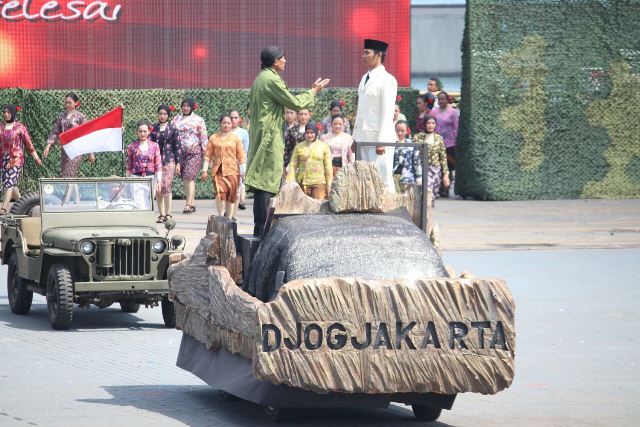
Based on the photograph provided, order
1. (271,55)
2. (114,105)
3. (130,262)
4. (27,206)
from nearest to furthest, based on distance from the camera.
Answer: (271,55)
(130,262)
(27,206)
(114,105)

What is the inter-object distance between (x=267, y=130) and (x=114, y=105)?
14328mm

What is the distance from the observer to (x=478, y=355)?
772 cm

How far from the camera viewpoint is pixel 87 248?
41.6ft

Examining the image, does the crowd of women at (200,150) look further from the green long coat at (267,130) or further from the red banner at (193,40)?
the green long coat at (267,130)

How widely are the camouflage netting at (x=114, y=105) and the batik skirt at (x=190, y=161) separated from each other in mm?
2556

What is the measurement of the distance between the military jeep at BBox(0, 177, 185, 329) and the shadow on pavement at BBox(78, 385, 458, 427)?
2938 mm

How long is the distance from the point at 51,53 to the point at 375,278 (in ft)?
63.8

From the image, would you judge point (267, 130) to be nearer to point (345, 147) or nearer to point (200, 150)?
point (345, 147)

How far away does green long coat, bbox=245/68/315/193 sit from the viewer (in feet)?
36.9

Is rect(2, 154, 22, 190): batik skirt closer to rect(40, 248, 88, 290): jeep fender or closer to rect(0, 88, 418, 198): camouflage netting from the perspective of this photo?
rect(0, 88, 418, 198): camouflage netting

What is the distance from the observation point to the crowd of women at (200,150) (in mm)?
20359

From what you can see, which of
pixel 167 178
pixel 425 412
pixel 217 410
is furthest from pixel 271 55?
pixel 167 178

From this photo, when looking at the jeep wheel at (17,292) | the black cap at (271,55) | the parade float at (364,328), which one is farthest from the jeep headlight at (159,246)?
the parade float at (364,328)

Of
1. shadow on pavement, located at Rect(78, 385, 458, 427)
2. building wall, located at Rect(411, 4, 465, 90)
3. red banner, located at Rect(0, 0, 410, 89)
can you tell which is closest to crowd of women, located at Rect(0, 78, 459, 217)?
red banner, located at Rect(0, 0, 410, 89)
